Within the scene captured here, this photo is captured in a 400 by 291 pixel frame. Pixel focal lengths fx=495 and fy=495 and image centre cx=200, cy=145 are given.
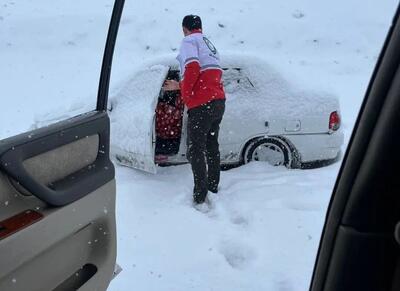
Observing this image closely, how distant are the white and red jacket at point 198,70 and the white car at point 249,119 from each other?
3.45ft

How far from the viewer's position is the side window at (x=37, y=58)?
68.7 inches

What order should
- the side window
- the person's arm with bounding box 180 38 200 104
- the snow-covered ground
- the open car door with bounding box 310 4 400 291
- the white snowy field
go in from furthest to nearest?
the person's arm with bounding box 180 38 200 104, the white snowy field, the snow-covered ground, the side window, the open car door with bounding box 310 4 400 291

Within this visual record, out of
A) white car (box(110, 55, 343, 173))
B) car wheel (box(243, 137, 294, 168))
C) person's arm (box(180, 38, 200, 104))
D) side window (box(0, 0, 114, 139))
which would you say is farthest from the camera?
car wheel (box(243, 137, 294, 168))

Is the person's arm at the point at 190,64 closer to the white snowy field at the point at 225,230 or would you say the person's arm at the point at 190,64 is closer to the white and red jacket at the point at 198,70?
the white and red jacket at the point at 198,70

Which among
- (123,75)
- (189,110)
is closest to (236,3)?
(123,75)

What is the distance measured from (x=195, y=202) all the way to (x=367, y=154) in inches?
145

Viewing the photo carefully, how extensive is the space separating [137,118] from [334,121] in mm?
2135

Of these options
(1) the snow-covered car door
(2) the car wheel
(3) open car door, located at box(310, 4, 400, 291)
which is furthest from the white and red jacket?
(3) open car door, located at box(310, 4, 400, 291)

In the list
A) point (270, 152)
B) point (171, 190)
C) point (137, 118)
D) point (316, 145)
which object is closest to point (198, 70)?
point (137, 118)

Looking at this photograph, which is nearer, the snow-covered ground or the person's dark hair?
the snow-covered ground

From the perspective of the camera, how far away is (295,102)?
541 centimetres

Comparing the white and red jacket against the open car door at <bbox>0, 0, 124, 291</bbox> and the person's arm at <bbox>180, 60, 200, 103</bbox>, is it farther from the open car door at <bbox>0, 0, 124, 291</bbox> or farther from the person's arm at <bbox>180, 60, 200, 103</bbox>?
the open car door at <bbox>0, 0, 124, 291</bbox>

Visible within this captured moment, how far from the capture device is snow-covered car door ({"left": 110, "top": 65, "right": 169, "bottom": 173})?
5105mm

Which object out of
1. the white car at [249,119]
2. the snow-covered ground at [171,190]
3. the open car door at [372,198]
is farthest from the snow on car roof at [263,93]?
the open car door at [372,198]
